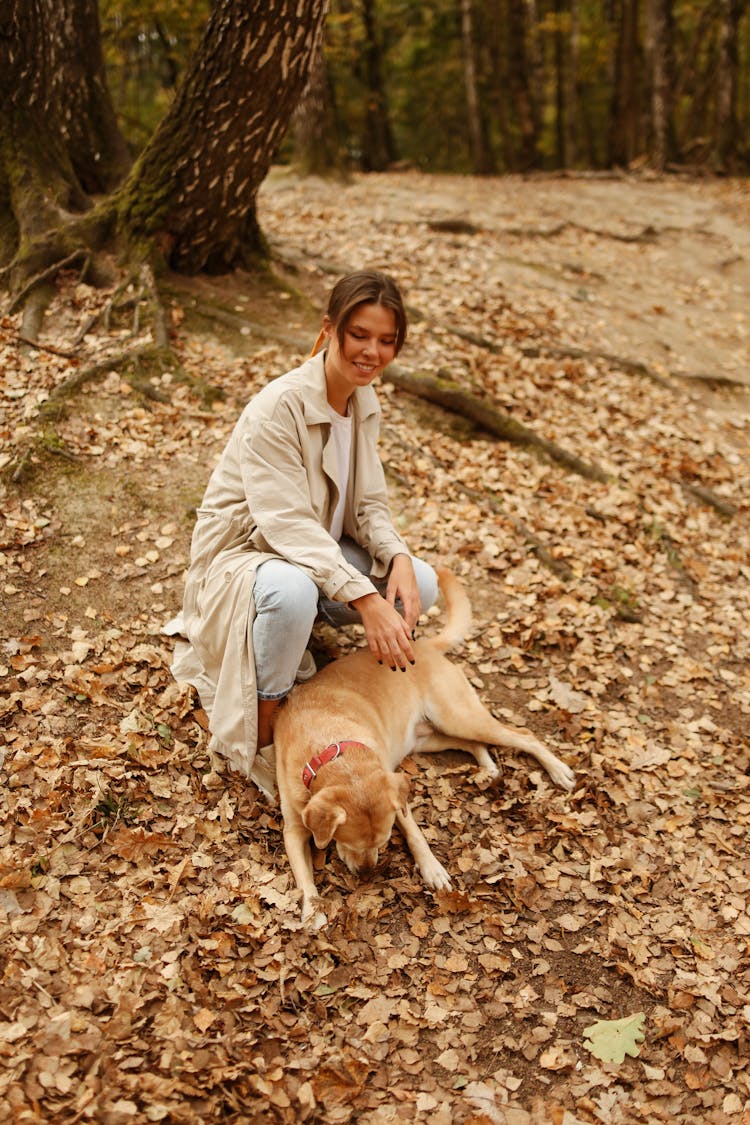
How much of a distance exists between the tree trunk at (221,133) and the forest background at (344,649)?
29 mm

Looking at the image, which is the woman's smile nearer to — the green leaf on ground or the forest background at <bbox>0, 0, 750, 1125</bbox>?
the forest background at <bbox>0, 0, 750, 1125</bbox>

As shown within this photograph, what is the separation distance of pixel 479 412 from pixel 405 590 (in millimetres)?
3825

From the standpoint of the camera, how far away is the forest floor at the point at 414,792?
10.4ft

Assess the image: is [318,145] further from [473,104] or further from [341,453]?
[341,453]

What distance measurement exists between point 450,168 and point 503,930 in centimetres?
3070

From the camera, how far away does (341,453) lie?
4395mm

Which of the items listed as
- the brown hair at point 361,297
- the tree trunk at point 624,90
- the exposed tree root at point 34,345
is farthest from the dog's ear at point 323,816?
the tree trunk at point 624,90

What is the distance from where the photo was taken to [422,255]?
34.8 feet

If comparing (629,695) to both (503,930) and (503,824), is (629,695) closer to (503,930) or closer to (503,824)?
(503,824)

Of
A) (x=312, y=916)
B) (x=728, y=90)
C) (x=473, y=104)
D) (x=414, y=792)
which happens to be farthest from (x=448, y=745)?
(x=473, y=104)

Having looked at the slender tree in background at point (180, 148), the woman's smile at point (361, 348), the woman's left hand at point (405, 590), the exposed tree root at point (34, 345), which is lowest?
the woman's left hand at point (405, 590)

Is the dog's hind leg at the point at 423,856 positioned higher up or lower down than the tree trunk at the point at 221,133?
lower down

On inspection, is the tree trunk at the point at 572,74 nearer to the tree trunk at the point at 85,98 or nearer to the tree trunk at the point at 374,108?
the tree trunk at the point at 374,108

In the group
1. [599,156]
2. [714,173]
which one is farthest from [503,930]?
[599,156]
